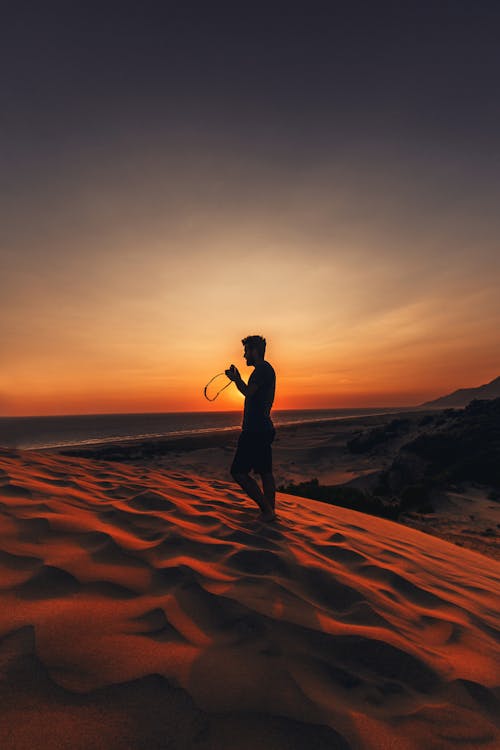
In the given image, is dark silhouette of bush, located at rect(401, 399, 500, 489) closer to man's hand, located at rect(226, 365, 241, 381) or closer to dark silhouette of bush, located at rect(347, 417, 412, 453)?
dark silhouette of bush, located at rect(347, 417, 412, 453)

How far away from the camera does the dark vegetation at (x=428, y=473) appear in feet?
24.8

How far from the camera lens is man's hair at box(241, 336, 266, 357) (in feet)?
15.1

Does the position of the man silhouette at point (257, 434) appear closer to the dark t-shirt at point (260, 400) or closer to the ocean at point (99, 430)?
the dark t-shirt at point (260, 400)

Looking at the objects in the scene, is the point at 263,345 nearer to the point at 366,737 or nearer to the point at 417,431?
the point at 366,737

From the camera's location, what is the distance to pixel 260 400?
443cm

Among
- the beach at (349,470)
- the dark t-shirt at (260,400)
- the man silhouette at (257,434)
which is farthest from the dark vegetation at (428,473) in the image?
the dark t-shirt at (260,400)

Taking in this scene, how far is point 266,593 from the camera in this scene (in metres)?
2.41

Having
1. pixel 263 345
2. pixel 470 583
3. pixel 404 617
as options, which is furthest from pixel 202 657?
pixel 263 345

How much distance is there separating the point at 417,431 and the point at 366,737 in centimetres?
1589

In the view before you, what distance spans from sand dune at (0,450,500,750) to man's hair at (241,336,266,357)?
6.88 ft

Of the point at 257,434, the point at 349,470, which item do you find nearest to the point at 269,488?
the point at 257,434

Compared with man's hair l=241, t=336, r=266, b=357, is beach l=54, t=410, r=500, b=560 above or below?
below

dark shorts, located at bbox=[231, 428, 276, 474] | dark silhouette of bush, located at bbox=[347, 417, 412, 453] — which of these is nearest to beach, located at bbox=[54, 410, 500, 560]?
dark silhouette of bush, located at bbox=[347, 417, 412, 453]

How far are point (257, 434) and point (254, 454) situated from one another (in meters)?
0.24
